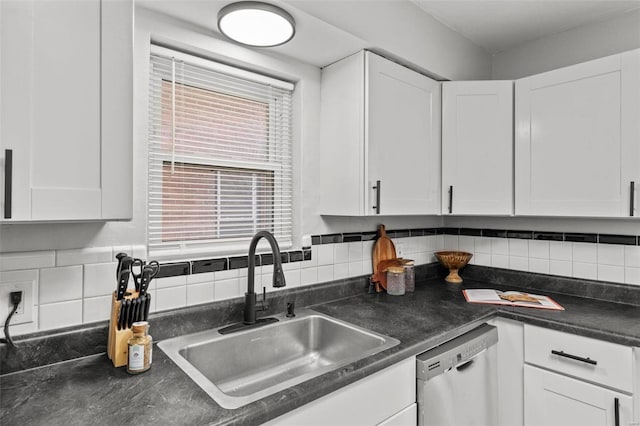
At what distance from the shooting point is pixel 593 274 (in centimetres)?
200

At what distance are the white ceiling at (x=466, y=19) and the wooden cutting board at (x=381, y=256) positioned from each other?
105 cm

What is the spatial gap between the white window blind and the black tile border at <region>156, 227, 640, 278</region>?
0.06 m

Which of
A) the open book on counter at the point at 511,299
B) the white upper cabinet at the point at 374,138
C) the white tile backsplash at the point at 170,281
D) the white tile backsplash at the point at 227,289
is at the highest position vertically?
the white upper cabinet at the point at 374,138

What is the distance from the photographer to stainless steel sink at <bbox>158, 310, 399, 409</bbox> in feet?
4.31

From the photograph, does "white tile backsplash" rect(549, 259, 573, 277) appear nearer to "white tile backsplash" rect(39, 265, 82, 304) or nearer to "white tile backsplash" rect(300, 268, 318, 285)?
"white tile backsplash" rect(300, 268, 318, 285)

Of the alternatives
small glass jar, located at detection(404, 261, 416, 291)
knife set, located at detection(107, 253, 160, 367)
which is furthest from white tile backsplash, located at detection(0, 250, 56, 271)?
small glass jar, located at detection(404, 261, 416, 291)

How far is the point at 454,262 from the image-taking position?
237 cm

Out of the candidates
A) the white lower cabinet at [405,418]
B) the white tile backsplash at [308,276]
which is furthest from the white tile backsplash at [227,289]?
the white lower cabinet at [405,418]

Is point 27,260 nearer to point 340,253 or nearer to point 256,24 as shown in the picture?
point 256,24

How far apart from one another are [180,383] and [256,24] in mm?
1289

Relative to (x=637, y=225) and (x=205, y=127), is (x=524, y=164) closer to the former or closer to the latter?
(x=637, y=225)

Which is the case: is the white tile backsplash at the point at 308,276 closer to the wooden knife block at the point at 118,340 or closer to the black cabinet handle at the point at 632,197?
the wooden knife block at the point at 118,340

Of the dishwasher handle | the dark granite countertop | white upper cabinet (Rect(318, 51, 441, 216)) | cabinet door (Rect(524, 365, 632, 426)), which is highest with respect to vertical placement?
white upper cabinet (Rect(318, 51, 441, 216))

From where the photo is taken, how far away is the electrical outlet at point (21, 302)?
1.05 metres
